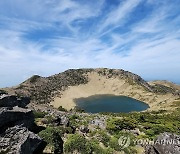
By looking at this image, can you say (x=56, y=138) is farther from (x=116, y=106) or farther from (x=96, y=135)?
(x=116, y=106)

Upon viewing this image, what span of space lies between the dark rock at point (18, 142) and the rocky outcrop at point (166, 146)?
17.3 m

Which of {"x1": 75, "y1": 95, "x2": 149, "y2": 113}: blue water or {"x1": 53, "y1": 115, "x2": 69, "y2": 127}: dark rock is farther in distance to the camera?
{"x1": 75, "y1": 95, "x2": 149, "y2": 113}: blue water

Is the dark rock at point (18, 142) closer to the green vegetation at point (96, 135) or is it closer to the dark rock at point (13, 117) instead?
the dark rock at point (13, 117)

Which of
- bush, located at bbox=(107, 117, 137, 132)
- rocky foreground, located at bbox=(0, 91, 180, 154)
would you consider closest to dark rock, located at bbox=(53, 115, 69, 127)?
rocky foreground, located at bbox=(0, 91, 180, 154)

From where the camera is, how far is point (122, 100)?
179625mm

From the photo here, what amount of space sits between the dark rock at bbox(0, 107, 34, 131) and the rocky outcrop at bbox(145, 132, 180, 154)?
859 inches

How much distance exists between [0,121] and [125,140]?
2444cm

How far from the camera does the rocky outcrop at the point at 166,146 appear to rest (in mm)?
34938

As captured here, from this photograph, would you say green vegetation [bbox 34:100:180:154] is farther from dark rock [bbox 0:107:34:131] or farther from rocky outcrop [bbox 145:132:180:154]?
rocky outcrop [bbox 145:132:180:154]

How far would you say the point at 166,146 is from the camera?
36.0 meters

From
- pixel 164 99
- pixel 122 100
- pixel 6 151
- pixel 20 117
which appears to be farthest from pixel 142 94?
pixel 6 151

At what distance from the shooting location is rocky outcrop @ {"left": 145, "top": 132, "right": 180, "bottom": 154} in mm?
34938

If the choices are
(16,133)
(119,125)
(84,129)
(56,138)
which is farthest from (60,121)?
(16,133)

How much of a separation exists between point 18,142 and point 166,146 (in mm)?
20669
